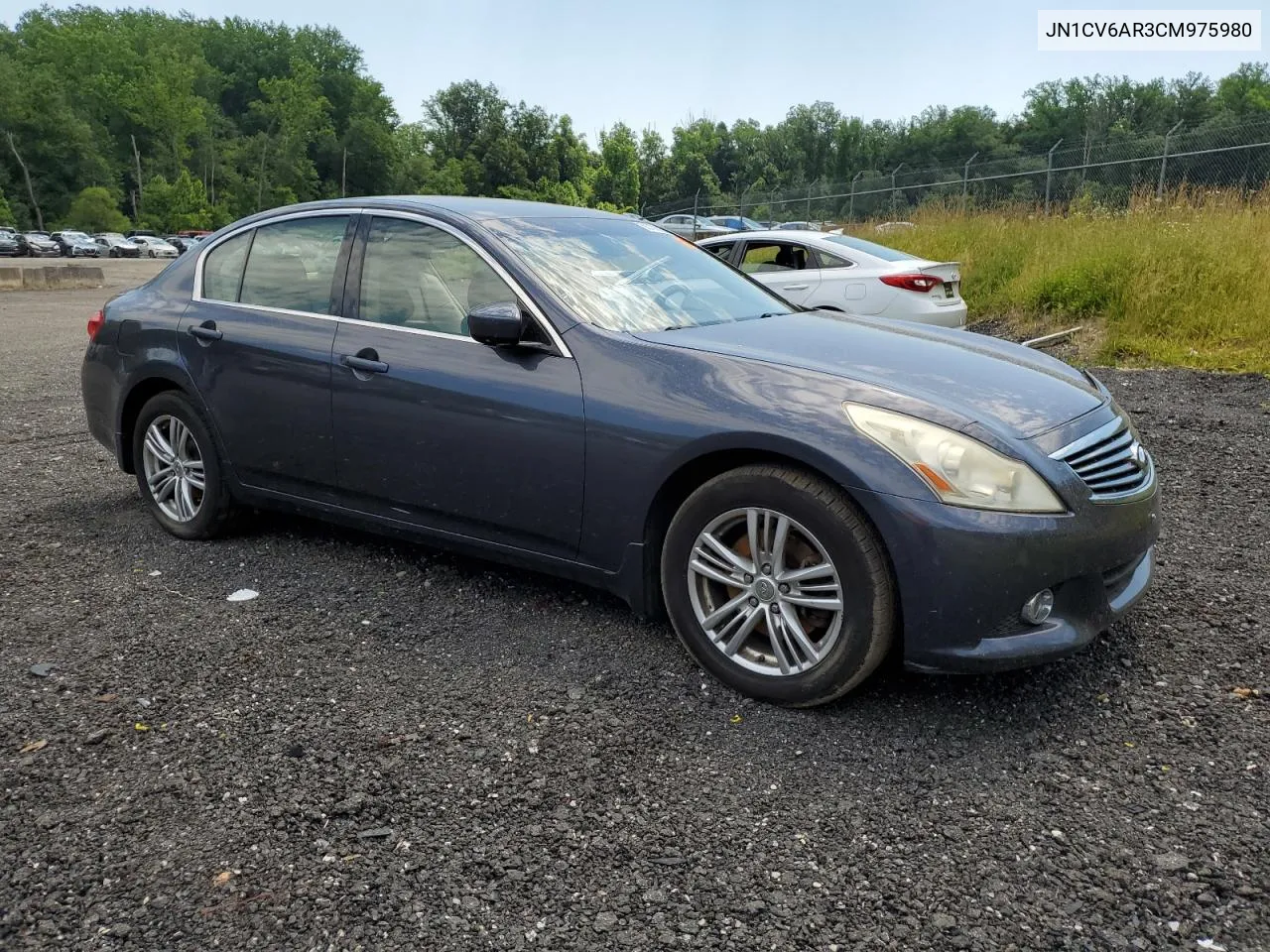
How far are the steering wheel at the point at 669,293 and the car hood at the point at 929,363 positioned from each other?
23 cm

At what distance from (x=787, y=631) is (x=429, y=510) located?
157 cm

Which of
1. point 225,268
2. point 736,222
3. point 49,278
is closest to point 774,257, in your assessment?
point 225,268

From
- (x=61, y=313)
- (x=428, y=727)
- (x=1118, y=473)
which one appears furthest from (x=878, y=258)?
(x=61, y=313)

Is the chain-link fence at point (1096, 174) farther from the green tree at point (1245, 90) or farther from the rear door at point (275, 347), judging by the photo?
the green tree at point (1245, 90)

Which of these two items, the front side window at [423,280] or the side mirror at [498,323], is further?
the front side window at [423,280]

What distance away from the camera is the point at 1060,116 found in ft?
311

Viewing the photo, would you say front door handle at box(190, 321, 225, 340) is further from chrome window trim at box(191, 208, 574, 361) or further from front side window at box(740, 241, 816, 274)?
front side window at box(740, 241, 816, 274)

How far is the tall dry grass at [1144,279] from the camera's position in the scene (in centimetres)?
1024

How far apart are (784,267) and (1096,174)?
1061cm

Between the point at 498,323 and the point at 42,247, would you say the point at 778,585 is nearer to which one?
the point at 498,323

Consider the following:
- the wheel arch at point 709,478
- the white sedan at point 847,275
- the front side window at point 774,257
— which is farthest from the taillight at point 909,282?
the wheel arch at point 709,478

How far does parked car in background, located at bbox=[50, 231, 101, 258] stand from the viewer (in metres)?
58.0

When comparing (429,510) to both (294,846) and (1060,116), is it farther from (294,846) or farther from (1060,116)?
(1060,116)

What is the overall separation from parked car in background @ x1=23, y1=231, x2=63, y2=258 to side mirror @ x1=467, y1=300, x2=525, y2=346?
61.8m
